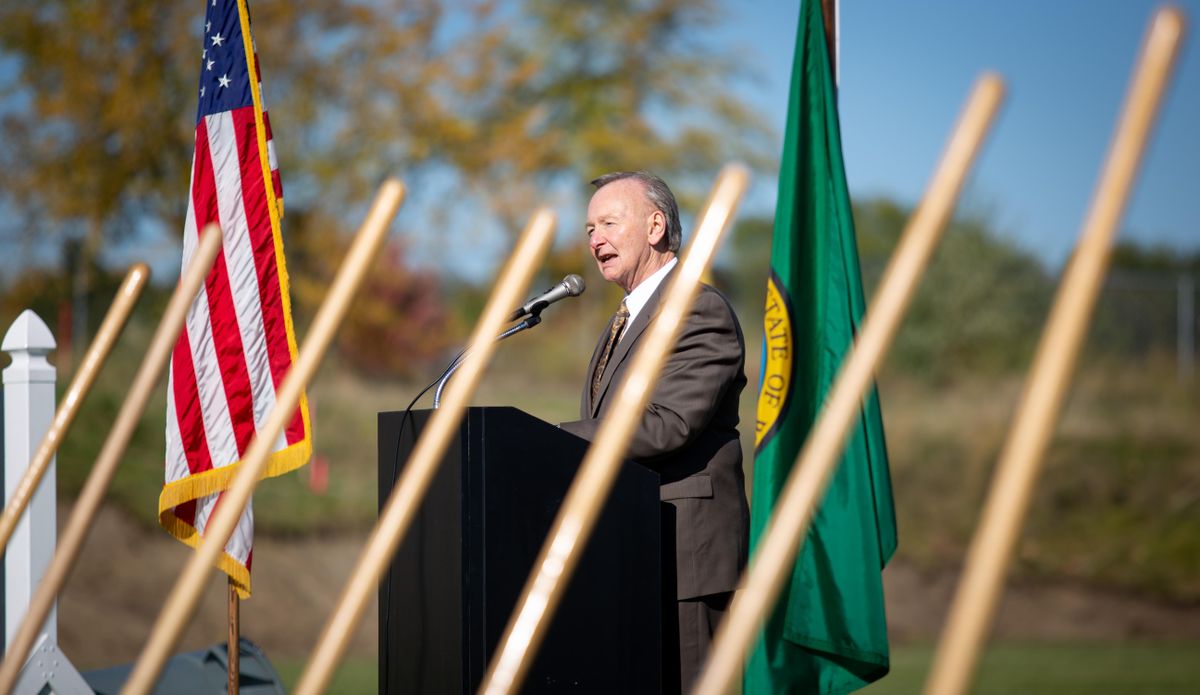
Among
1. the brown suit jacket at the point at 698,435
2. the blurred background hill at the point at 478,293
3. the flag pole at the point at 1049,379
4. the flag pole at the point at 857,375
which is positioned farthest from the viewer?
the blurred background hill at the point at 478,293

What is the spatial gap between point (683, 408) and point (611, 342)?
1.54ft

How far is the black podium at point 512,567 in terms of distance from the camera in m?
2.40

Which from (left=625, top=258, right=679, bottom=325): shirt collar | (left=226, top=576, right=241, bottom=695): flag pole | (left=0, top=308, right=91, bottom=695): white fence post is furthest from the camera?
(left=0, top=308, right=91, bottom=695): white fence post

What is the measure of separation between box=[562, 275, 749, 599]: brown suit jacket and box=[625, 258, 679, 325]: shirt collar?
0.06 m

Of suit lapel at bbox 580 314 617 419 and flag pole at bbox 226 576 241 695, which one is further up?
suit lapel at bbox 580 314 617 419

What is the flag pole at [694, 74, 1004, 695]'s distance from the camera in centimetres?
135

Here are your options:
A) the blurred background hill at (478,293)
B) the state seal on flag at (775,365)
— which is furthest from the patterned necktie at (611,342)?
the blurred background hill at (478,293)

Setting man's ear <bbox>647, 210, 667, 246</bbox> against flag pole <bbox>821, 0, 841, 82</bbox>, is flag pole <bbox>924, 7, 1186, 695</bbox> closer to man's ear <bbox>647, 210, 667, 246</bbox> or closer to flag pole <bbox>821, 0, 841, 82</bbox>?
man's ear <bbox>647, 210, 667, 246</bbox>

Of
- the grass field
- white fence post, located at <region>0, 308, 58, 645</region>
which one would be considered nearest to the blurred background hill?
the grass field

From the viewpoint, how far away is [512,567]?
244 centimetres

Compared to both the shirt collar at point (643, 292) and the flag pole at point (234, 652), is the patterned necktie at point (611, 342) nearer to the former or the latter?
the shirt collar at point (643, 292)

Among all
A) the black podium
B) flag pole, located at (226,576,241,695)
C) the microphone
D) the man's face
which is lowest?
flag pole, located at (226,576,241,695)

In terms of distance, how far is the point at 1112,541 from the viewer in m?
12.8

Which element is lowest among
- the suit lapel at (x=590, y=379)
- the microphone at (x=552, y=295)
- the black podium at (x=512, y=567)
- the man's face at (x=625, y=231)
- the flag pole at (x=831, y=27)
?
the black podium at (x=512, y=567)
